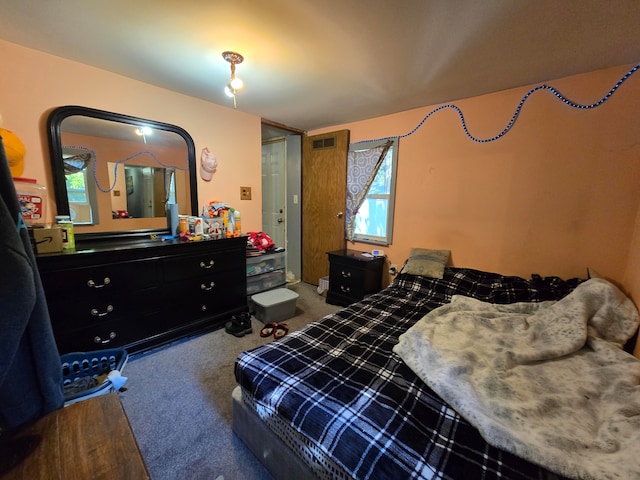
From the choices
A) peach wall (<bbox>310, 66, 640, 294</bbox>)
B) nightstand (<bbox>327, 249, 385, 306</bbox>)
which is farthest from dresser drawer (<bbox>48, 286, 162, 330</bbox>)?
peach wall (<bbox>310, 66, 640, 294</bbox>)

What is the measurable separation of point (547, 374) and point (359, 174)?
252cm

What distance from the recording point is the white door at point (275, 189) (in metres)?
3.98

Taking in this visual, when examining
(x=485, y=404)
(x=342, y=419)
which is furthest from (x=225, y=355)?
(x=485, y=404)

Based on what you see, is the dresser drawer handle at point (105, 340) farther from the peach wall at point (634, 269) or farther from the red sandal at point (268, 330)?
the peach wall at point (634, 269)

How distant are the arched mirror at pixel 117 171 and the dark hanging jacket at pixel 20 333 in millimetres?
1811

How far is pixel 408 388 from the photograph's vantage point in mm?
1137

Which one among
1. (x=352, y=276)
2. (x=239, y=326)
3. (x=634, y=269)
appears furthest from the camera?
(x=352, y=276)

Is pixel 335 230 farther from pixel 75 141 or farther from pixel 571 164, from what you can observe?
pixel 75 141

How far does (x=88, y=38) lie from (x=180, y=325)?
7.00 feet

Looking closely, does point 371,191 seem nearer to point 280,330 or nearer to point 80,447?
point 280,330

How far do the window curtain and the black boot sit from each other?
163 cm

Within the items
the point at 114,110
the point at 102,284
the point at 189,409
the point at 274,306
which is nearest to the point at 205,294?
the point at 274,306

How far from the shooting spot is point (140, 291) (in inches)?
78.9

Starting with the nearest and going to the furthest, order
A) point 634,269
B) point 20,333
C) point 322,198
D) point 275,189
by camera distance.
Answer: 1. point 20,333
2. point 634,269
3. point 322,198
4. point 275,189
